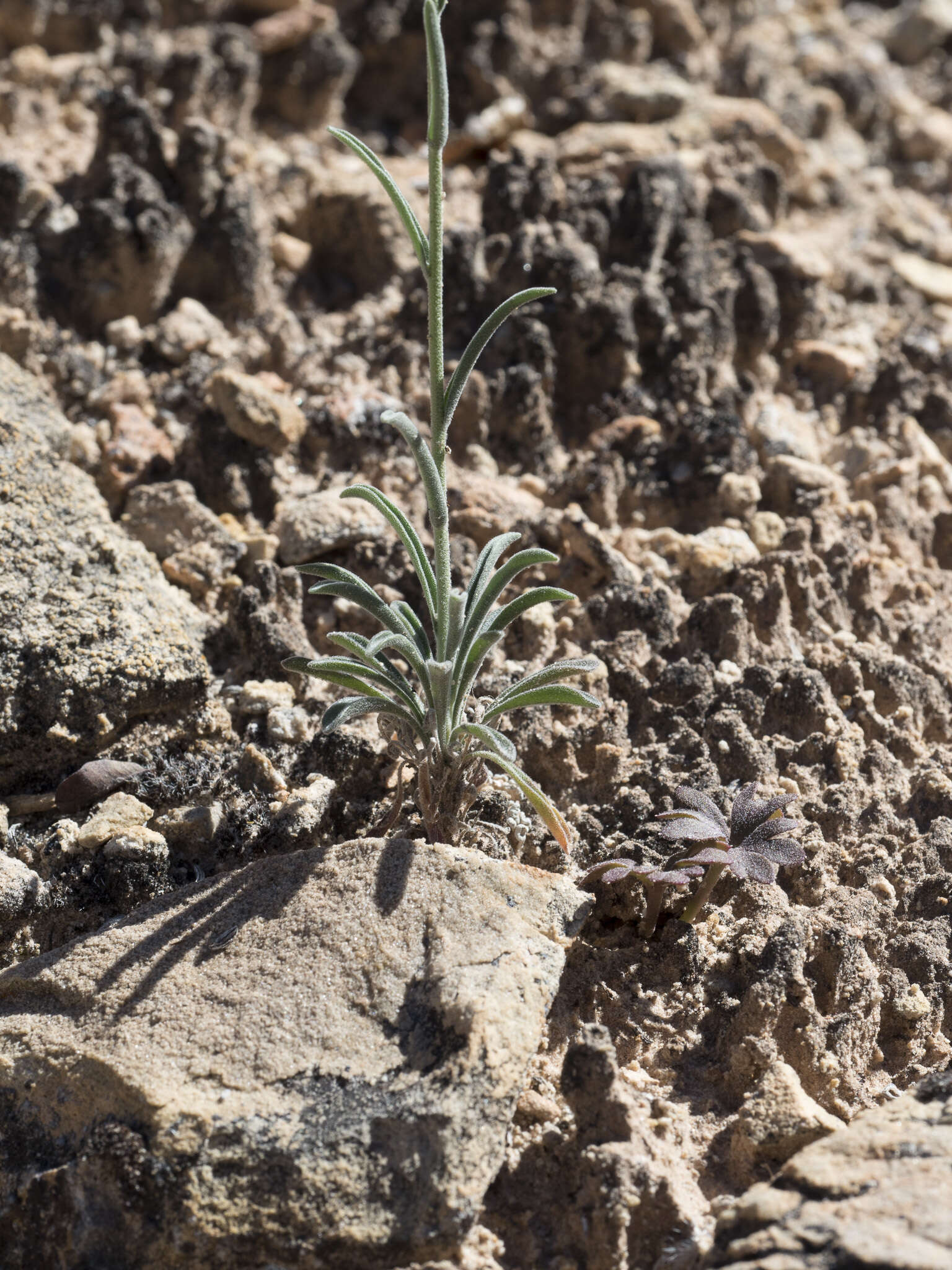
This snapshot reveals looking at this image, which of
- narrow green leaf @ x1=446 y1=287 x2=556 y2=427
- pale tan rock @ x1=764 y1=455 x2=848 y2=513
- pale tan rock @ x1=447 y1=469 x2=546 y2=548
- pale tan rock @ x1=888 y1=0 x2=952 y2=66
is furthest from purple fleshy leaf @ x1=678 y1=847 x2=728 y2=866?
pale tan rock @ x1=888 y1=0 x2=952 y2=66

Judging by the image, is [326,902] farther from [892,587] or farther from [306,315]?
[306,315]

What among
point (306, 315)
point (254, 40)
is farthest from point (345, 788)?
point (254, 40)

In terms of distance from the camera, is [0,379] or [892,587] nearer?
[0,379]

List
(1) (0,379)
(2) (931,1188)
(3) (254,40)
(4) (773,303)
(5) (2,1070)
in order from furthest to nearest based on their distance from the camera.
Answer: (3) (254,40) → (4) (773,303) → (1) (0,379) → (5) (2,1070) → (2) (931,1188)

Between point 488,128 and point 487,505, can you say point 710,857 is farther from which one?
point 488,128

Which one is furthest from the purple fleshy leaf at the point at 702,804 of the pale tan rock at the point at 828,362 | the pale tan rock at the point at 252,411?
the pale tan rock at the point at 828,362

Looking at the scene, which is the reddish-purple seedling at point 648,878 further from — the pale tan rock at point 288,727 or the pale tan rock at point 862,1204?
the pale tan rock at point 288,727

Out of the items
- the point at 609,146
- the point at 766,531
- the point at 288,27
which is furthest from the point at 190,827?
the point at 288,27
